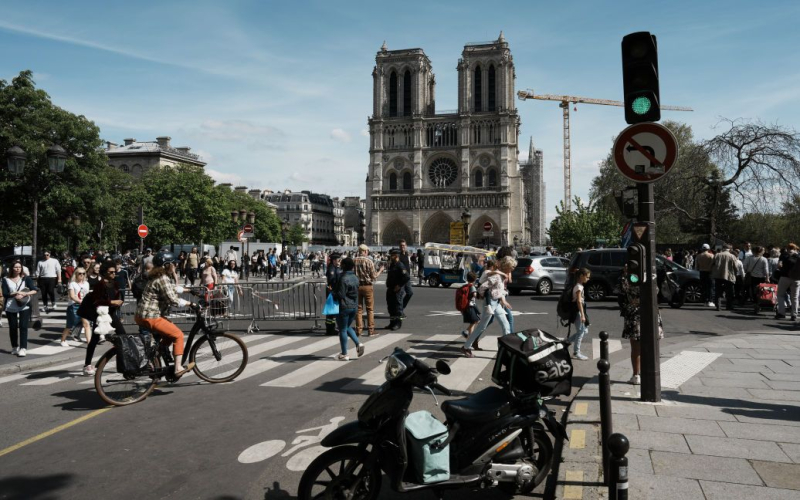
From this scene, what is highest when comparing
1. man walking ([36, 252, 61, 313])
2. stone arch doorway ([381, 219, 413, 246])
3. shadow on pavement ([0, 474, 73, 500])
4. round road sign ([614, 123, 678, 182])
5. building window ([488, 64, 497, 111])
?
building window ([488, 64, 497, 111])

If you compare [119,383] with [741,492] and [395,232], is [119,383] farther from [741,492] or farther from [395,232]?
[395,232]

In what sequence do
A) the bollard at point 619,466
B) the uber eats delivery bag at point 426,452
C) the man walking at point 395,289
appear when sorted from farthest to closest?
the man walking at point 395,289 → the uber eats delivery bag at point 426,452 → the bollard at point 619,466

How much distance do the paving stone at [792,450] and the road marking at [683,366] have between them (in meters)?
2.02

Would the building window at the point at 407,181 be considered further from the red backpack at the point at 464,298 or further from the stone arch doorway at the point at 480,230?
the red backpack at the point at 464,298

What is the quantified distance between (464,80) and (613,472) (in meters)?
84.3

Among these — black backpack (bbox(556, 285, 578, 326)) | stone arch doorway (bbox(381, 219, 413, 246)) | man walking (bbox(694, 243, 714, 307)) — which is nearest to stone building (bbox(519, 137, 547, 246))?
stone arch doorway (bbox(381, 219, 413, 246))

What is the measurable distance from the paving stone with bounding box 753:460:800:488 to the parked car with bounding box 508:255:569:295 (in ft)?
56.1

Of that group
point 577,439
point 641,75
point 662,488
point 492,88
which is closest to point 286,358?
point 577,439

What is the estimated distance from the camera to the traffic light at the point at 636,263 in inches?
219

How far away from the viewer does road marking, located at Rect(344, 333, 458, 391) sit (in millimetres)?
7329

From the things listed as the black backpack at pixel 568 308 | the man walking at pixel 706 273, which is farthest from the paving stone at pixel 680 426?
the man walking at pixel 706 273

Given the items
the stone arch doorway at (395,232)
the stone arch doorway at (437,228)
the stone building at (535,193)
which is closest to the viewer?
the stone arch doorway at (437,228)

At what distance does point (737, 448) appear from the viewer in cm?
463

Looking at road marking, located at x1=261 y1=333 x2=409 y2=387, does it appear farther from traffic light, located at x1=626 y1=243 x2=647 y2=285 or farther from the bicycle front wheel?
traffic light, located at x1=626 y1=243 x2=647 y2=285
